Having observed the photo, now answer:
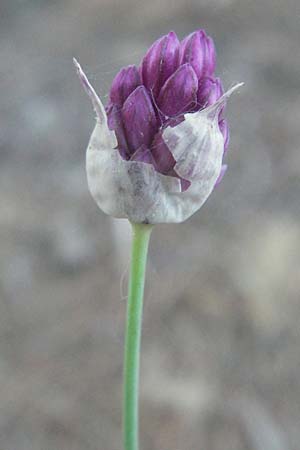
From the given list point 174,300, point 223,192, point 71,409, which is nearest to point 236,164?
point 223,192

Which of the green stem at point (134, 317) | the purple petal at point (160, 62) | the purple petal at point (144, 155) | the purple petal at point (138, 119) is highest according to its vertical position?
the purple petal at point (160, 62)

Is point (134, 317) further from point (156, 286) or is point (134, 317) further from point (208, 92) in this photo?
point (156, 286)

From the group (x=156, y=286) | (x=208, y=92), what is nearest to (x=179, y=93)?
(x=208, y=92)

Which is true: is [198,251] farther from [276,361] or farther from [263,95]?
[263,95]

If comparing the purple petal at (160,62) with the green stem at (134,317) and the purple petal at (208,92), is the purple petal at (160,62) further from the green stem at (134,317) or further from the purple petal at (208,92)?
the green stem at (134,317)

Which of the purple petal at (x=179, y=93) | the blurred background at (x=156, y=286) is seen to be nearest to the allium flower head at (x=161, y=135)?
the purple petal at (x=179, y=93)

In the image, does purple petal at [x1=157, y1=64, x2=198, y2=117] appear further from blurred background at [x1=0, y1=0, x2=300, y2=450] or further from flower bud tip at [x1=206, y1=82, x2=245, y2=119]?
blurred background at [x1=0, y1=0, x2=300, y2=450]
